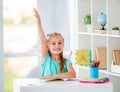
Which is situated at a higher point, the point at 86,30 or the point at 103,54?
the point at 86,30

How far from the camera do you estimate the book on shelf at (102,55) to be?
11.1 ft

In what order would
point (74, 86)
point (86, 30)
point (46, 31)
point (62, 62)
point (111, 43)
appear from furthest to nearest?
1. point (46, 31)
2. point (86, 30)
3. point (111, 43)
4. point (62, 62)
5. point (74, 86)

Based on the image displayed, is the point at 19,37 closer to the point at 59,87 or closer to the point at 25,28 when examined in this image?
the point at 25,28

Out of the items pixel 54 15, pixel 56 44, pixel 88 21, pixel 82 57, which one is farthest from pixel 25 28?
pixel 56 44

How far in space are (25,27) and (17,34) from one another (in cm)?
12

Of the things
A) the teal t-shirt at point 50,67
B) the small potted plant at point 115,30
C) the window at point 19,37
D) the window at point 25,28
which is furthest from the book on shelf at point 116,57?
the window at point 19,37

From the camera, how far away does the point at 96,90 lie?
2318 mm

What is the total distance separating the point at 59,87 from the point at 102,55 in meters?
1.22

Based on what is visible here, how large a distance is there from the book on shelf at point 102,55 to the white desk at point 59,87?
1.04 meters

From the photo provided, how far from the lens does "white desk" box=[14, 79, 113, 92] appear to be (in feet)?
7.40

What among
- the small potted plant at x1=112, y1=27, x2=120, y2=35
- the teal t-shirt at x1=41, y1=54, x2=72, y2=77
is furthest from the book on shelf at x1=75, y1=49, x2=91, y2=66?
the teal t-shirt at x1=41, y1=54, x2=72, y2=77

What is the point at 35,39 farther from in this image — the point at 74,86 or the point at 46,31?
the point at 74,86

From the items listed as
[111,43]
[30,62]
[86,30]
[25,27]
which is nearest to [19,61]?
[30,62]

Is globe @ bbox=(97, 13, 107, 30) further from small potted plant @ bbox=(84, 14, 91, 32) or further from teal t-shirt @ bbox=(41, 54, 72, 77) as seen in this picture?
teal t-shirt @ bbox=(41, 54, 72, 77)
